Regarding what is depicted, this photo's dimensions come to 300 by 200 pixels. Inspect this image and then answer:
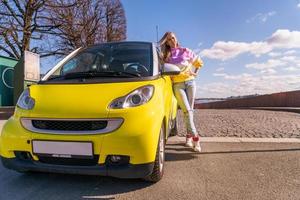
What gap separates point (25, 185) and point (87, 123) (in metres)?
1.02

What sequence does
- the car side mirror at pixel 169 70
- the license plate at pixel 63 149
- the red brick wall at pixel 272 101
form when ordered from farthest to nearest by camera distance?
the red brick wall at pixel 272 101, the car side mirror at pixel 169 70, the license plate at pixel 63 149

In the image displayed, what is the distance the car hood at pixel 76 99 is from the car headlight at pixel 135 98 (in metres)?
0.05

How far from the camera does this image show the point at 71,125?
291 cm

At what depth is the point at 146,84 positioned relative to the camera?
128 inches

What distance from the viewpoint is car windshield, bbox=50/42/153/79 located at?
361 centimetres

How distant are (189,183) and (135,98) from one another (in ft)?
3.58

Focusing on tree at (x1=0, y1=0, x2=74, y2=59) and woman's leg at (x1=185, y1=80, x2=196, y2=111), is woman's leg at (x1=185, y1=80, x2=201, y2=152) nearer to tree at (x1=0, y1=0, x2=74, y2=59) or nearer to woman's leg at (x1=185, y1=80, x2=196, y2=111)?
woman's leg at (x1=185, y1=80, x2=196, y2=111)

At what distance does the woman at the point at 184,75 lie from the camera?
4691mm

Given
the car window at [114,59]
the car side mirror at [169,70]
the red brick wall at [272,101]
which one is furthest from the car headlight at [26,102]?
the red brick wall at [272,101]

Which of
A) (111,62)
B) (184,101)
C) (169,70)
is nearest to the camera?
(169,70)

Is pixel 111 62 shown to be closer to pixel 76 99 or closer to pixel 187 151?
pixel 76 99

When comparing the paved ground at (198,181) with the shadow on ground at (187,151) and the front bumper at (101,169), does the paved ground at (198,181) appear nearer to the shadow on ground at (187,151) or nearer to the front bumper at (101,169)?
the shadow on ground at (187,151)

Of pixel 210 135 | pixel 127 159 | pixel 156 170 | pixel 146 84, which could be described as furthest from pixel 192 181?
pixel 210 135

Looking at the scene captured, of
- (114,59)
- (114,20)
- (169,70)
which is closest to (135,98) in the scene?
(169,70)
